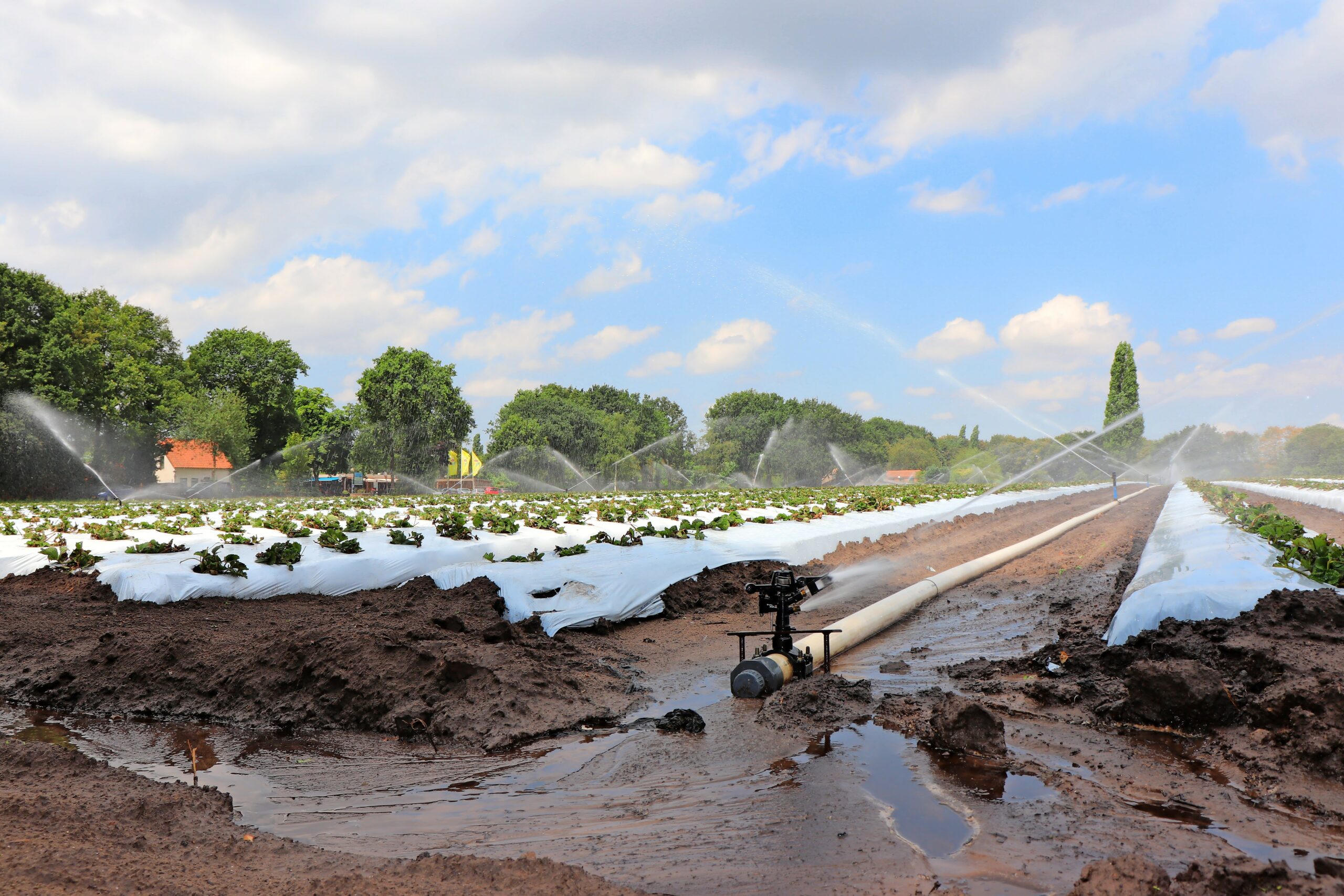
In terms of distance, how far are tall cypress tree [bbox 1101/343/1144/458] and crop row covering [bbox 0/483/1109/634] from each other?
75.7 meters

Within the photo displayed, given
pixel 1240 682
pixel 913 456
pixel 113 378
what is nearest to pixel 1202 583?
pixel 1240 682

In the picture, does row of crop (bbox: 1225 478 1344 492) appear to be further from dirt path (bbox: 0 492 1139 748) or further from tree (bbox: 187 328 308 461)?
tree (bbox: 187 328 308 461)

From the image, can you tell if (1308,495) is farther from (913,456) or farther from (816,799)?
(913,456)

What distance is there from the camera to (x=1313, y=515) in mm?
25469

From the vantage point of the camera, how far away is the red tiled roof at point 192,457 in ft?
203

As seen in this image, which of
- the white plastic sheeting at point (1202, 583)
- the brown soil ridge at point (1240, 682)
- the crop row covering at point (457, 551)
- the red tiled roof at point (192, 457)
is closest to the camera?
the brown soil ridge at point (1240, 682)

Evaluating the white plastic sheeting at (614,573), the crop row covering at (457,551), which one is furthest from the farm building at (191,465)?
the white plastic sheeting at (614,573)

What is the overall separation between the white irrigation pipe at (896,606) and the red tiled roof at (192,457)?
60.2 meters

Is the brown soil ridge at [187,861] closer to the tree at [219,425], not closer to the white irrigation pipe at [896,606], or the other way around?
the white irrigation pipe at [896,606]

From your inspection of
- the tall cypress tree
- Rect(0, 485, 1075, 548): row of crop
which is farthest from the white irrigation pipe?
the tall cypress tree

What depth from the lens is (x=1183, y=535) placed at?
1314 cm

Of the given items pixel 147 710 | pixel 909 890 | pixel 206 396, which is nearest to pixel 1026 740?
pixel 909 890

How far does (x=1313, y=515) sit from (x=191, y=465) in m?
74.6

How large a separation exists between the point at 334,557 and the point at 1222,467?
105 metres
